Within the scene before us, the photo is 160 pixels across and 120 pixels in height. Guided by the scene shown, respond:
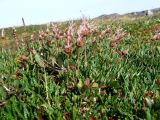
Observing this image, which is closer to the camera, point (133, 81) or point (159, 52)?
point (133, 81)

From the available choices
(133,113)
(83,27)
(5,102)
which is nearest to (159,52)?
(83,27)

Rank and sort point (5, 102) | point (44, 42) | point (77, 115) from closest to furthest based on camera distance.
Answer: point (77, 115)
point (5, 102)
point (44, 42)

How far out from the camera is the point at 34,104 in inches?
182

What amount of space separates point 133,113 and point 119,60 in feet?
7.89

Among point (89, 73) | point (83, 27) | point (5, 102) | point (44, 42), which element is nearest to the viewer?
point (5, 102)

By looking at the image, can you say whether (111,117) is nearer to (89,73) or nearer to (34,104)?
(34,104)

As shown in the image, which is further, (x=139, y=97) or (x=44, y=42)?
(x=44, y=42)

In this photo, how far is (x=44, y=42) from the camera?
8039 mm

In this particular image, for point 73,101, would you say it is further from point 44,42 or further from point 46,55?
point 44,42

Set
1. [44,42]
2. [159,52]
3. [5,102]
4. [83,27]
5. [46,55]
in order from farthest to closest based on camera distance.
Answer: [44,42], [159,52], [46,55], [83,27], [5,102]

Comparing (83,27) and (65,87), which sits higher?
(83,27)

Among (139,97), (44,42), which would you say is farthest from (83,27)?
(44,42)

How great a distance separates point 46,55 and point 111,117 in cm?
242

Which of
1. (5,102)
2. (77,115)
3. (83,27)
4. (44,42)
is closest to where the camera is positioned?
(77,115)
